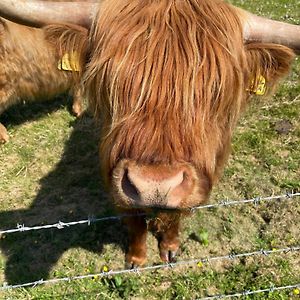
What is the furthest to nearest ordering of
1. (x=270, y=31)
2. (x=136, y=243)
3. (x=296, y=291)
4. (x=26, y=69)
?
(x=26, y=69) → (x=136, y=243) → (x=296, y=291) → (x=270, y=31)

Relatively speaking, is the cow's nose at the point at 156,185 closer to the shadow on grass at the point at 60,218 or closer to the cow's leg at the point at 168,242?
the cow's leg at the point at 168,242

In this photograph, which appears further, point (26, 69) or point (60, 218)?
point (26, 69)

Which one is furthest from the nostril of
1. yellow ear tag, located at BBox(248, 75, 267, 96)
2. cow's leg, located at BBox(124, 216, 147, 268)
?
cow's leg, located at BBox(124, 216, 147, 268)

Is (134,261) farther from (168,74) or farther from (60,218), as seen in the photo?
(168,74)

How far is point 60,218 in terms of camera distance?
14.7 feet

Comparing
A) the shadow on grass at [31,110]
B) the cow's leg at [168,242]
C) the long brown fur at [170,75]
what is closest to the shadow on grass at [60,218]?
the cow's leg at [168,242]

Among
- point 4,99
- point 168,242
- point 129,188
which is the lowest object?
point 168,242

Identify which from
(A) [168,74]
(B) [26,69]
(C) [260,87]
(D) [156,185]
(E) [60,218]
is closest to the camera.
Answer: (D) [156,185]

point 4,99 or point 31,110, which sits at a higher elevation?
point 4,99

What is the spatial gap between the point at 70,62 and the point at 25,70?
86.6 inches

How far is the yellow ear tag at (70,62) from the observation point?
3112mm

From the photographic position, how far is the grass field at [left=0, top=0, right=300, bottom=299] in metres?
3.86

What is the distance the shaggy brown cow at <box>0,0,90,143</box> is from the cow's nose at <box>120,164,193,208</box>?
2.37 metres

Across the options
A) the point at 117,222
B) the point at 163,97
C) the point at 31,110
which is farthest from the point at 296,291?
the point at 31,110
